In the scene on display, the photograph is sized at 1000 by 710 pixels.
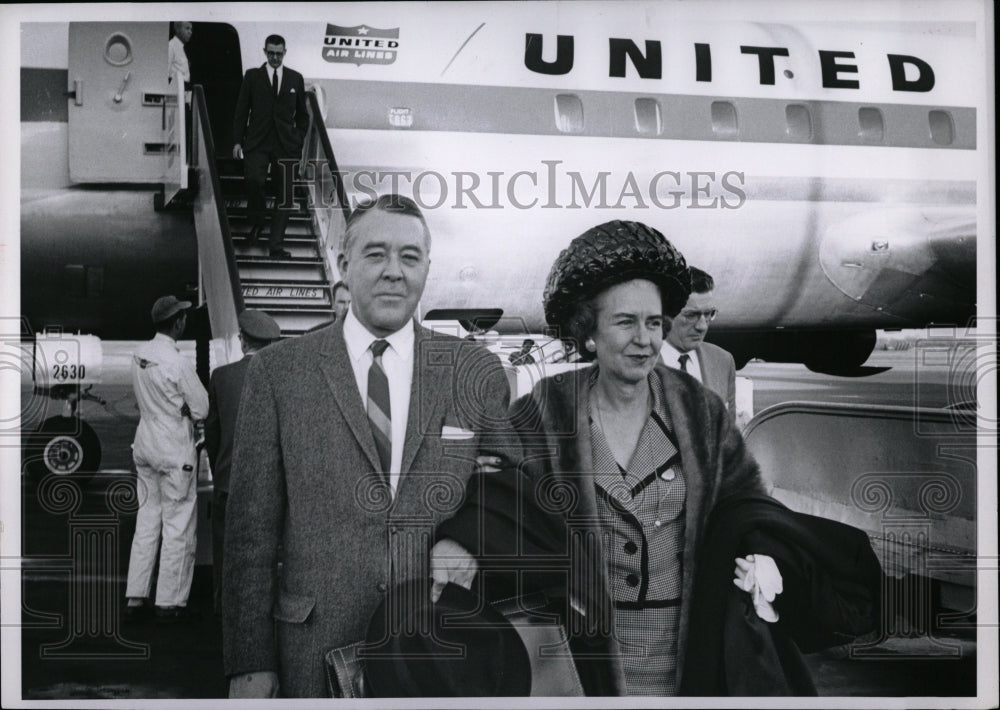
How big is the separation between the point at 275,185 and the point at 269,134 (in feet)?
0.74

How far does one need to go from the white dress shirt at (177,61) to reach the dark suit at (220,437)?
1.31 metres

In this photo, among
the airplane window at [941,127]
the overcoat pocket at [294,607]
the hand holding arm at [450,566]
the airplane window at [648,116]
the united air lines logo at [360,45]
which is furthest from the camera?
the airplane window at [941,127]

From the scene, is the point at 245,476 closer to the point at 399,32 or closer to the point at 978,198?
the point at 399,32

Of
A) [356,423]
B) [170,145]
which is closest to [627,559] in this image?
[356,423]

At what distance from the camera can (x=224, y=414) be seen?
4.69 m

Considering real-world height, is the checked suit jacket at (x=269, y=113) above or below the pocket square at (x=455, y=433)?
above

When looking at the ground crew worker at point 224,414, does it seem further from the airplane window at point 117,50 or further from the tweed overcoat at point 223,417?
the airplane window at point 117,50

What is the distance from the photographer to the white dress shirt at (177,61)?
484 cm

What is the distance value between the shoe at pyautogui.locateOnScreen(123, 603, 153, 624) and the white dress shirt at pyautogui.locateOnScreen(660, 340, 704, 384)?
250 centimetres

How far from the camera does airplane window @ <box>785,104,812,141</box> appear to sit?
198 inches

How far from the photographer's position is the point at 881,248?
5.09 meters

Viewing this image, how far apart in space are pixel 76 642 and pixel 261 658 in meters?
0.89

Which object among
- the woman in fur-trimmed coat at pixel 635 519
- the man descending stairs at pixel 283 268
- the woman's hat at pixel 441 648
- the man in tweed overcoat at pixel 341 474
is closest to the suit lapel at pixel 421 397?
the man in tweed overcoat at pixel 341 474

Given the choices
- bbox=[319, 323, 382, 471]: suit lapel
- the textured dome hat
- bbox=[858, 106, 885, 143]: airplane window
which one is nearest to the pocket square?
bbox=[319, 323, 382, 471]: suit lapel
